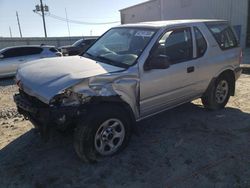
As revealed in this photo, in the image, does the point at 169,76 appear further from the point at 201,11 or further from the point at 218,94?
the point at 201,11

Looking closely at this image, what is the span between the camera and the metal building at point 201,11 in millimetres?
19469

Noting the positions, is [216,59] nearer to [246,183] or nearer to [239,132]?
[239,132]

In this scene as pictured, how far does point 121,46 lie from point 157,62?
2.78 feet

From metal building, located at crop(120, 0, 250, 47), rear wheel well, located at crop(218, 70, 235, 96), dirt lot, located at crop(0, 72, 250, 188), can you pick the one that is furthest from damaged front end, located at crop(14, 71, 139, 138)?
metal building, located at crop(120, 0, 250, 47)

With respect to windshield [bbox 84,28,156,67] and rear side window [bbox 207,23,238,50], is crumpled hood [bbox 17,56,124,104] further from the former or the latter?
rear side window [bbox 207,23,238,50]

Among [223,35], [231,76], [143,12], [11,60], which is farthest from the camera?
[143,12]

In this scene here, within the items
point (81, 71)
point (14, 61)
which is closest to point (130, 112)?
point (81, 71)

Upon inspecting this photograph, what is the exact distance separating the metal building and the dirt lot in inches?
650

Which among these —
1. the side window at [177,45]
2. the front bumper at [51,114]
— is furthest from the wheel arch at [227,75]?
the front bumper at [51,114]

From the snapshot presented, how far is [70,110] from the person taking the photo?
10.7 ft

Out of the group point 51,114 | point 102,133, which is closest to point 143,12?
point 102,133

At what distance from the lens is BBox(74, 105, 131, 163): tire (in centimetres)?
342

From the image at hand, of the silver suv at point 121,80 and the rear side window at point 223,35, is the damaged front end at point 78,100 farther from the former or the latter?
the rear side window at point 223,35

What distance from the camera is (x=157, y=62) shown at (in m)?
3.91
